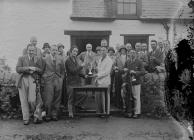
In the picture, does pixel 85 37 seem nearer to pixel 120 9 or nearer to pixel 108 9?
pixel 108 9

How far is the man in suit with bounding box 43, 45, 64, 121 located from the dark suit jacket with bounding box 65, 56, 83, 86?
9cm

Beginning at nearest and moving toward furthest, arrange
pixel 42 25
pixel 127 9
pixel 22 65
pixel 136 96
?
pixel 22 65 → pixel 42 25 → pixel 136 96 → pixel 127 9

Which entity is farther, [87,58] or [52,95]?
[87,58]

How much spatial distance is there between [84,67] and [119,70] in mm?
415

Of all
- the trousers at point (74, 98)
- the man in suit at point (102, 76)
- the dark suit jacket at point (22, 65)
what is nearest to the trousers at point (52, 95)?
the trousers at point (74, 98)

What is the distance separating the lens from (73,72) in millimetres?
4379

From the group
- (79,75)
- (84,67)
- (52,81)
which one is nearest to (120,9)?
(84,67)

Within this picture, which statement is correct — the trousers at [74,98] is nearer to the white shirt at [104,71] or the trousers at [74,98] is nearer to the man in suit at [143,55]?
the white shirt at [104,71]

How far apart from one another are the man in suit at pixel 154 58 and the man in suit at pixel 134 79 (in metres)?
0.10

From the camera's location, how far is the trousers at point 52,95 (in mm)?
4262

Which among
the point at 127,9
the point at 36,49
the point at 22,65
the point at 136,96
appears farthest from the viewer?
the point at 127,9

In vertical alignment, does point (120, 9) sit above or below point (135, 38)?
above

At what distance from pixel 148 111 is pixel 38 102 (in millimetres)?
1261

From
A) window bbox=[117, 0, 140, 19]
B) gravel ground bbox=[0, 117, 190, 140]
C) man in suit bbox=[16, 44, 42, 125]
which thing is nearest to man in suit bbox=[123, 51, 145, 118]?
gravel ground bbox=[0, 117, 190, 140]
